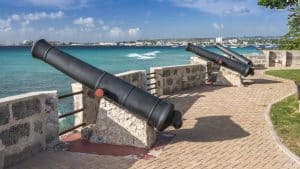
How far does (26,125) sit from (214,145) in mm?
3531

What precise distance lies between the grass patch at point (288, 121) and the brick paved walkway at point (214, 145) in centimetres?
27

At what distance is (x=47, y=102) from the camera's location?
771cm

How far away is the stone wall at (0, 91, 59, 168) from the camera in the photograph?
6691 millimetres

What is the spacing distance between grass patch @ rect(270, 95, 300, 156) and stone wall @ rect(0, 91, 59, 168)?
14.9 ft

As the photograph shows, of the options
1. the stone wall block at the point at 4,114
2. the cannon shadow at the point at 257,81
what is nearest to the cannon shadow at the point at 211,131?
the stone wall block at the point at 4,114

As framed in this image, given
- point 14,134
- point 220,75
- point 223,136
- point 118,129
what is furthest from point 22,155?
point 220,75

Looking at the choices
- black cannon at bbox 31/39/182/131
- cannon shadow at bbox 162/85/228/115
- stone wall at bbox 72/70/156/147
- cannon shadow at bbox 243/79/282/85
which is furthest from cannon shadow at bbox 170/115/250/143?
cannon shadow at bbox 243/79/282/85

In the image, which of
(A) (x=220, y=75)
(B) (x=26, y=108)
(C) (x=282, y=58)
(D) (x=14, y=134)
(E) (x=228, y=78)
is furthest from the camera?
(C) (x=282, y=58)

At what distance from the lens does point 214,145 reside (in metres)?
8.00

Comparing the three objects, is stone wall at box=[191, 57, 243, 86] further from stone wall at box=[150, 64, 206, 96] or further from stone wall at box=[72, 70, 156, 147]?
stone wall at box=[72, 70, 156, 147]

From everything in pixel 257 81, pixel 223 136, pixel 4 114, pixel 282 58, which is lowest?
pixel 257 81

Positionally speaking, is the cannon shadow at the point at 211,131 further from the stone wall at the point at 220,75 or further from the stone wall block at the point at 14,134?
the stone wall at the point at 220,75

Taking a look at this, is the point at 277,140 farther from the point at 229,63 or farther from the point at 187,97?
the point at 229,63

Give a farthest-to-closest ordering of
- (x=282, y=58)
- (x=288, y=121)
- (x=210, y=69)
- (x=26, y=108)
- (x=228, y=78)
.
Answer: (x=282, y=58) < (x=210, y=69) < (x=228, y=78) < (x=288, y=121) < (x=26, y=108)
